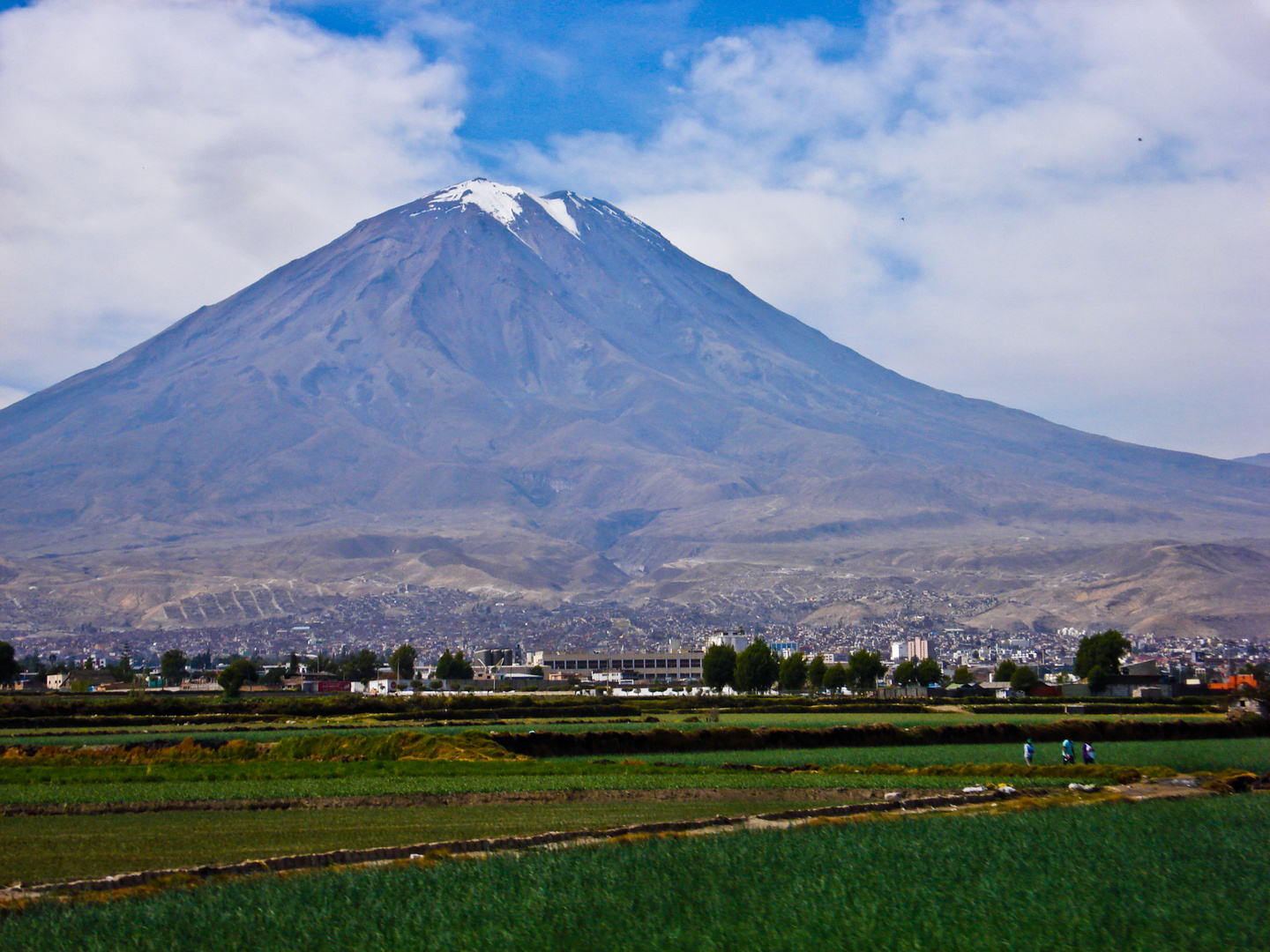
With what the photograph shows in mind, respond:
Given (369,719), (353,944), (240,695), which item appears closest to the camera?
(353,944)

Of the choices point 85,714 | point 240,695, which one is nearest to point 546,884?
point 85,714

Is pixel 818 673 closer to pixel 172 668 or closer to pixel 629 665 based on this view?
pixel 629 665

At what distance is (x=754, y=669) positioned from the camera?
382 feet

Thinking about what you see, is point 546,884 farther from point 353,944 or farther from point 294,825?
point 294,825

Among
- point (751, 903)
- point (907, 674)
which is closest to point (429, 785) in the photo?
point (751, 903)

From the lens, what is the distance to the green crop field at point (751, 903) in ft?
45.8

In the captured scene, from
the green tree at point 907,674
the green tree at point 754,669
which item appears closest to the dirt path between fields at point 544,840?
the green tree at point 754,669

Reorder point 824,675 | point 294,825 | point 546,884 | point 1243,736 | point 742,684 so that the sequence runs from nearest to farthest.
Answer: point 546,884 → point 294,825 → point 1243,736 → point 742,684 → point 824,675

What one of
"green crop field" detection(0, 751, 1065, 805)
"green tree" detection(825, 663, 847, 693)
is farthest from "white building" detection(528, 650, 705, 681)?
"green crop field" detection(0, 751, 1065, 805)

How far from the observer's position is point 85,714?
70.2 m

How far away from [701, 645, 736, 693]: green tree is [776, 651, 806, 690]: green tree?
477 centimetres

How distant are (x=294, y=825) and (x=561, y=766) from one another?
50.3 feet

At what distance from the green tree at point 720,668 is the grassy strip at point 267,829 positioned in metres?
89.8

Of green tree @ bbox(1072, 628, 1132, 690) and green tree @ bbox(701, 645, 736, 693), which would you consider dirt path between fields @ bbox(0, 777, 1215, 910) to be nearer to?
green tree @ bbox(1072, 628, 1132, 690)
